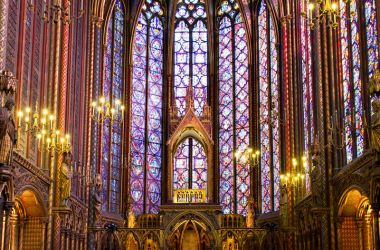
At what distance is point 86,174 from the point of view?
33.4 metres

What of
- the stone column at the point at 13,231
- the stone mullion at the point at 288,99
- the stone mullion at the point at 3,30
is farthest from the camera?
the stone mullion at the point at 288,99

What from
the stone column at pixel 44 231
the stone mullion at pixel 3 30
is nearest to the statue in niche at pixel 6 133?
the stone mullion at pixel 3 30

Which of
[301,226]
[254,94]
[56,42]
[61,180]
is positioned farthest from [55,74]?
[254,94]

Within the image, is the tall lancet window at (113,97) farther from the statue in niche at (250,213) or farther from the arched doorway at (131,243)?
the statue in niche at (250,213)

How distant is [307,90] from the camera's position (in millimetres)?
32406

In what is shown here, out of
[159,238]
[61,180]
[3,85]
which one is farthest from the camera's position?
[159,238]

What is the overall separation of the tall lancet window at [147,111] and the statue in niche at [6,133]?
20.3m

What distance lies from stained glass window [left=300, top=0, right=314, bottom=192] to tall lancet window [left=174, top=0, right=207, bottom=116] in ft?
32.3

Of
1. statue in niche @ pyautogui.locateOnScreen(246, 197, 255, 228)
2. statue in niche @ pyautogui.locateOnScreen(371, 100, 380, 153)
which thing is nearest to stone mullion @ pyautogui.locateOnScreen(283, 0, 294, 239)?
statue in niche @ pyautogui.locateOnScreen(246, 197, 255, 228)

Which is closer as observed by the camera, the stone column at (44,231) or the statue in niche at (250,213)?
the stone column at (44,231)

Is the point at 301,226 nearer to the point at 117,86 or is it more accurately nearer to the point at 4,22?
the point at 117,86

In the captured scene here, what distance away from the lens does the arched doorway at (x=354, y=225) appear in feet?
85.6

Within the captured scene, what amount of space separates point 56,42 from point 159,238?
1223 centimetres

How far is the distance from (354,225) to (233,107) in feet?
54.7
